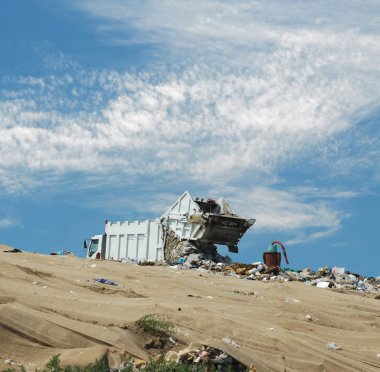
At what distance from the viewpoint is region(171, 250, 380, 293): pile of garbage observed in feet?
68.4

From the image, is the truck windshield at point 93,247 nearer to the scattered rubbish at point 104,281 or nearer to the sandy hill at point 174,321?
the sandy hill at point 174,321

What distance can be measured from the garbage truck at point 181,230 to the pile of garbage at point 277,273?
0.69 m

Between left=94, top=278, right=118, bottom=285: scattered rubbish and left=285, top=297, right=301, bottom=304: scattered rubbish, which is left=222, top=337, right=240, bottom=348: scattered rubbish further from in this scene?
left=285, top=297, right=301, bottom=304: scattered rubbish

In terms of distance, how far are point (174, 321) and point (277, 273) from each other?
12602mm

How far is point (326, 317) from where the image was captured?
516 inches

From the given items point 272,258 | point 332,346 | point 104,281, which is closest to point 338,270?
point 272,258

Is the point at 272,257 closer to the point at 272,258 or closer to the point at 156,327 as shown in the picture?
the point at 272,258

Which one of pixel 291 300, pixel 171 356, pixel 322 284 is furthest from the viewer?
pixel 322 284

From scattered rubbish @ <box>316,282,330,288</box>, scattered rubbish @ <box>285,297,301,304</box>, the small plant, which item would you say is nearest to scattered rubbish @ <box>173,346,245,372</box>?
the small plant

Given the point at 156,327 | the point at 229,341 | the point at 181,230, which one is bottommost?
the point at 229,341

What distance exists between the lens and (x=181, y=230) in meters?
24.8

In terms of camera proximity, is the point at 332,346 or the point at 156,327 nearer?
the point at 156,327

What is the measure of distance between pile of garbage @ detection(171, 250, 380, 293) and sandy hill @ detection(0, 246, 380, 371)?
16.9 feet

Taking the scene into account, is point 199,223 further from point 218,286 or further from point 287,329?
point 287,329
